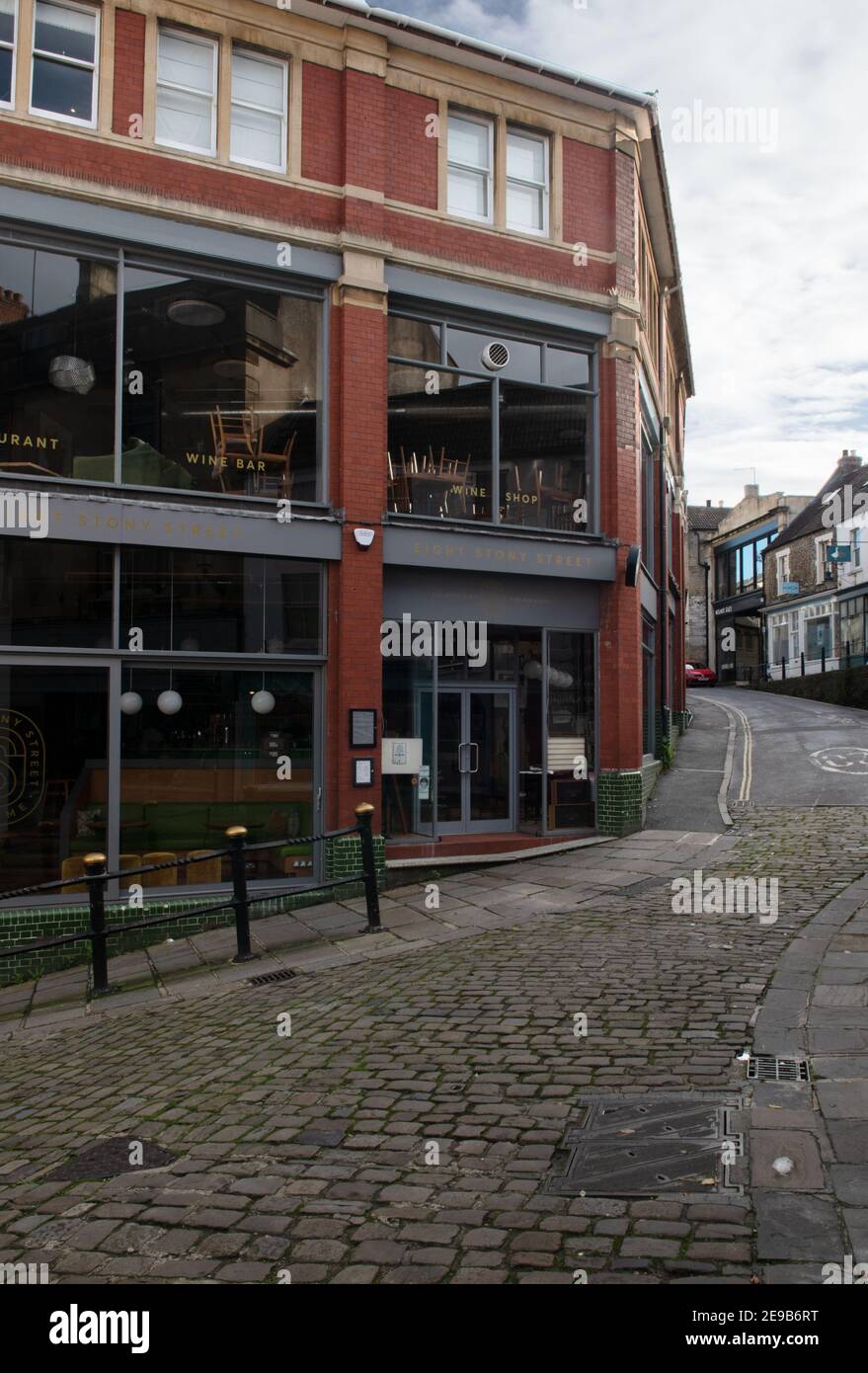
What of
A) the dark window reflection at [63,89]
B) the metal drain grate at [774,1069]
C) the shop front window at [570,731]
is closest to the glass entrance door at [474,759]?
the shop front window at [570,731]

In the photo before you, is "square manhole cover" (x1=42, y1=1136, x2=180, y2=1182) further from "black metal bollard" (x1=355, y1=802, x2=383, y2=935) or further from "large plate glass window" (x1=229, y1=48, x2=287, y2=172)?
"large plate glass window" (x1=229, y1=48, x2=287, y2=172)

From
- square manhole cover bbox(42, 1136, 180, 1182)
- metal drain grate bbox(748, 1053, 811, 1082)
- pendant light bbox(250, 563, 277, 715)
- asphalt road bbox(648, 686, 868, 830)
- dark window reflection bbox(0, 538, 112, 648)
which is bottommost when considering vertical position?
square manhole cover bbox(42, 1136, 180, 1182)

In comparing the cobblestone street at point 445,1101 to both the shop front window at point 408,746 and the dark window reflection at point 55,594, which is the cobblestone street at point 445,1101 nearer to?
the shop front window at point 408,746

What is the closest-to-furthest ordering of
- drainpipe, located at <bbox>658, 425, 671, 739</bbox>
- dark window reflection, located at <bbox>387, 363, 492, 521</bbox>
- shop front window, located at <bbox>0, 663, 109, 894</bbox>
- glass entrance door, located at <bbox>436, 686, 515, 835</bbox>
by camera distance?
1. shop front window, located at <bbox>0, 663, 109, 894</bbox>
2. dark window reflection, located at <bbox>387, 363, 492, 521</bbox>
3. glass entrance door, located at <bbox>436, 686, 515, 835</bbox>
4. drainpipe, located at <bbox>658, 425, 671, 739</bbox>

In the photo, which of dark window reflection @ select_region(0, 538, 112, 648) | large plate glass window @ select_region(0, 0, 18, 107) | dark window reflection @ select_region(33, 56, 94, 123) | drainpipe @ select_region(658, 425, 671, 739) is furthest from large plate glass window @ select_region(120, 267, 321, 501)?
drainpipe @ select_region(658, 425, 671, 739)

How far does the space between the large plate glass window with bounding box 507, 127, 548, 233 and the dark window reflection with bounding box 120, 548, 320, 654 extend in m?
5.64

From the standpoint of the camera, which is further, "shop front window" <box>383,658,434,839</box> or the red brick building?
"shop front window" <box>383,658,434,839</box>

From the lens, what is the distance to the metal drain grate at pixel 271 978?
7836 millimetres

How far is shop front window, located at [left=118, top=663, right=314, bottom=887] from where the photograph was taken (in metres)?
10.1

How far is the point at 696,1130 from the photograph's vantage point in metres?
4.41

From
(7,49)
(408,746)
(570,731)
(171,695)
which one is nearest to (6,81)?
(7,49)

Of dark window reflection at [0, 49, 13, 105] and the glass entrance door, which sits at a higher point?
dark window reflection at [0, 49, 13, 105]

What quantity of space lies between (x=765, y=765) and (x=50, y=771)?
12.6m

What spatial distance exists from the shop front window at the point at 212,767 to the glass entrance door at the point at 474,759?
1.92 metres
